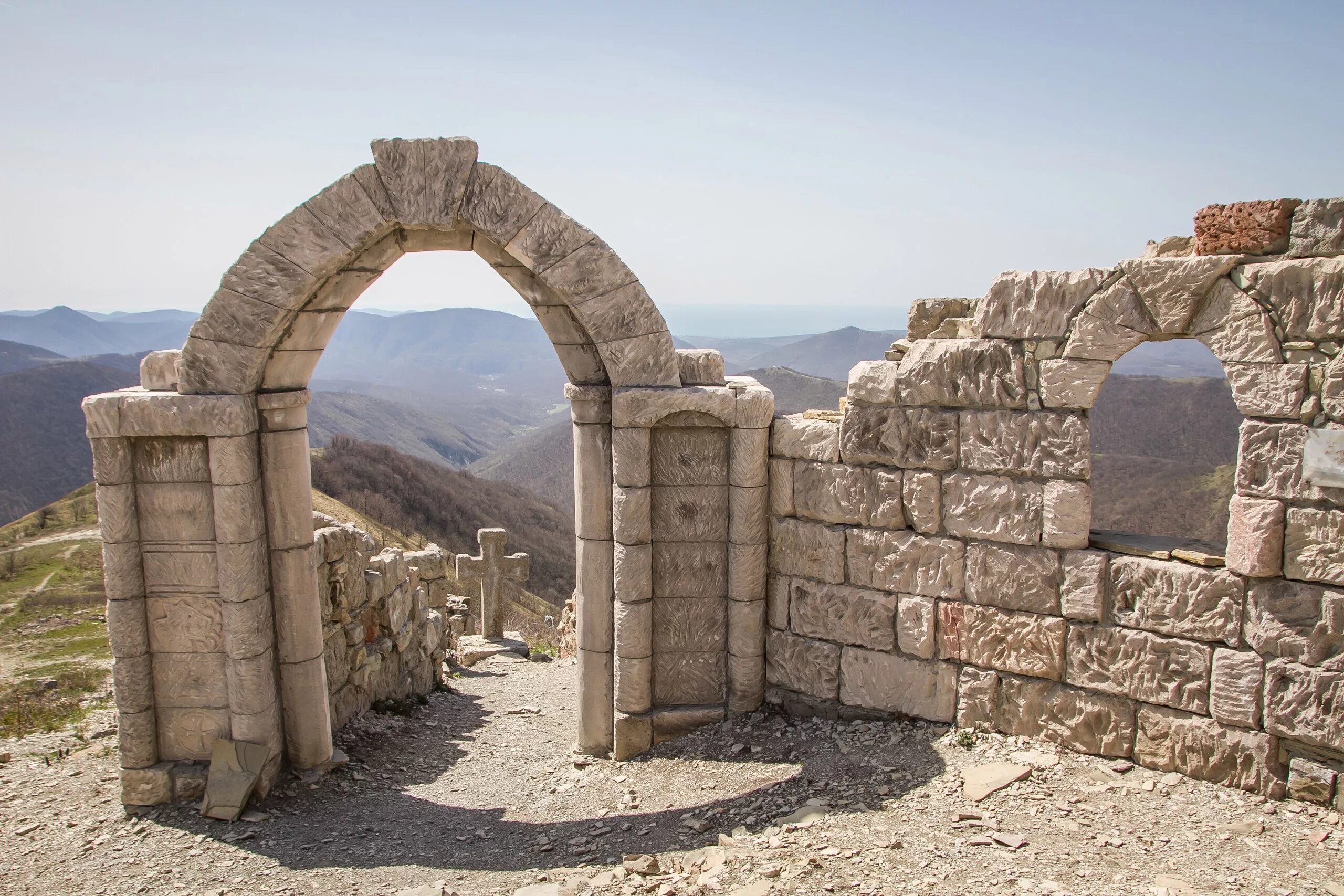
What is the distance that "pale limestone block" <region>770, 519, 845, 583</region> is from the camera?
258 inches

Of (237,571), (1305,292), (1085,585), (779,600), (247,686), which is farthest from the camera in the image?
(779,600)

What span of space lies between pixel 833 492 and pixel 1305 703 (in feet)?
10.2

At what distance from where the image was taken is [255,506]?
256 inches

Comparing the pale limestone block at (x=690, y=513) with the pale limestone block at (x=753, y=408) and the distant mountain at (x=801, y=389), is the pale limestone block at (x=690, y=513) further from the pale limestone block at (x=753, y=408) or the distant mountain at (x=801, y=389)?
the distant mountain at (x=801, y=389)

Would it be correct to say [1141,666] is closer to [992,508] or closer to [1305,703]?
[1305,703]

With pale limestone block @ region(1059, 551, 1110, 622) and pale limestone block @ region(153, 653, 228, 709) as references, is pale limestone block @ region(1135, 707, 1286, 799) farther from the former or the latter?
pale limestone block @ region(153, 653, 228, 709)

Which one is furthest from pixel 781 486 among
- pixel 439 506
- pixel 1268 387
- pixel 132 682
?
pixel 439 506

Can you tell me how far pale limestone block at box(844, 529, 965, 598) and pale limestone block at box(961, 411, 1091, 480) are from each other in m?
0.65

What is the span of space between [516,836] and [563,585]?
24.4 metres

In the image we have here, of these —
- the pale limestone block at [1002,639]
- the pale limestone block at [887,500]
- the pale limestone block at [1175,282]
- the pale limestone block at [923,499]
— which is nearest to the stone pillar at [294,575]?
the pale limestone block at [887,500]

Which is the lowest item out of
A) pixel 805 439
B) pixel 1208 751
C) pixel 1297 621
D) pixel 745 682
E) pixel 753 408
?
pixel 745 682

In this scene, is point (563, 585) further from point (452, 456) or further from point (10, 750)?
point (452, 456)

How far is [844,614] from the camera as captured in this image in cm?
656

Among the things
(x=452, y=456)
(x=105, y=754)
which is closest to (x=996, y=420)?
(x=105, y=754)
